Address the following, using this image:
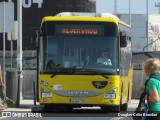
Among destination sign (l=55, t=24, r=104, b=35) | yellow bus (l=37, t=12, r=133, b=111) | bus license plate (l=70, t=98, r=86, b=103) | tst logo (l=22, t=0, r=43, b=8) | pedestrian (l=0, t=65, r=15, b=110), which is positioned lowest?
pedestrian (l=0, t=65, r=15, b=110)

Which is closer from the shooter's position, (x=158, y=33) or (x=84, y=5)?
(x=84, y=5)

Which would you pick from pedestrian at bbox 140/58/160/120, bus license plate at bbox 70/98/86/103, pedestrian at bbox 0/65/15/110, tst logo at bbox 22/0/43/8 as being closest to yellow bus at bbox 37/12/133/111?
bus license plate at bbox 70/98/86/103

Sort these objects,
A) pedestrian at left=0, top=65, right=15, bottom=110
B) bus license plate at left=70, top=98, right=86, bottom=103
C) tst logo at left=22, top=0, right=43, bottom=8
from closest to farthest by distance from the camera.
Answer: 1. bus license plate at left=70, top=98, right=86, bottom=103
2. pedestrian at left=0, top=65, right=15, bottom=110
3. tst logo at left=22, top=0, right=43, bottom=8

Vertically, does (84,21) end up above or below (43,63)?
above

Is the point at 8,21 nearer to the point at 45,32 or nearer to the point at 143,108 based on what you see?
the point at 45,32

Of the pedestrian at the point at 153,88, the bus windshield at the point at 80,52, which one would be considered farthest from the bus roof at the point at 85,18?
the pedestrian at the point at 153,88

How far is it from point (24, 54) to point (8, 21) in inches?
530

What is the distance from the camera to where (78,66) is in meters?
18.1

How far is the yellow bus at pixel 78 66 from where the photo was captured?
18000 millimetres

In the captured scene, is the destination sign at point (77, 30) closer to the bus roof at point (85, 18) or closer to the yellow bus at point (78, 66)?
the yellow bus at point (78, 66)

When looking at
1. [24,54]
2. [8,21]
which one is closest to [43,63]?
[8,21]

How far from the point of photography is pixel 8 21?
73.8 feet

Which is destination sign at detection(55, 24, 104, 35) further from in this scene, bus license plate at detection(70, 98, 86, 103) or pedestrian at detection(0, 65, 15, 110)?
pedestrian at detection(0, 65, 15, 110)

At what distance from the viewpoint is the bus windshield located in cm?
1803
